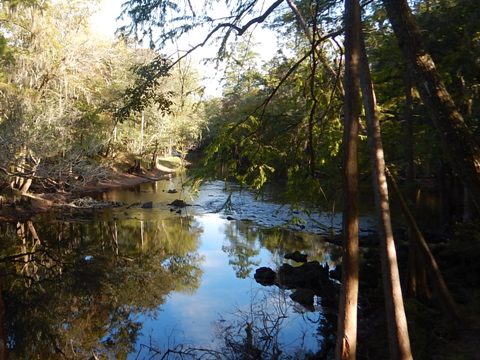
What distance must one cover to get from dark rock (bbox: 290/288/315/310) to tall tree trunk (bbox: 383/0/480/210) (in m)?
7.08

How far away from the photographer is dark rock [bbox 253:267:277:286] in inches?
488

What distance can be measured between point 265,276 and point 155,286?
3192 mm

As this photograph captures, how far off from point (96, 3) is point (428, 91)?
22.5 metres

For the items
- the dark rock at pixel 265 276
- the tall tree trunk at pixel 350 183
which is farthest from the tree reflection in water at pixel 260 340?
the tall tree trunk at pixel 350 183

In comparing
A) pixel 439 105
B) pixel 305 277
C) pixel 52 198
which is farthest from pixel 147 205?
pixel 439 105

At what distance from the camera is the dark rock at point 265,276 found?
488 inches

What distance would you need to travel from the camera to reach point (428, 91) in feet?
13.6

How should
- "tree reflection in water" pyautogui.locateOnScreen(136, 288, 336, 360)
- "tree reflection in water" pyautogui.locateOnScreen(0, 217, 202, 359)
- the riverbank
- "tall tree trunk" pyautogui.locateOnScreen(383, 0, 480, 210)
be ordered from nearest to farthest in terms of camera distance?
"tall tree trunk" pyautogui.locateOnScreen(383, 0, 480, 210) → "tree reflection in water" pyautogui.locateOnScreen(136, 288, 336, 360) → "tree reflection in water" pyautogui.locateOnScreen(0, 217, 202, 359) → the riverbank

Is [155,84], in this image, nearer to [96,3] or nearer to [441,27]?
[441,27]

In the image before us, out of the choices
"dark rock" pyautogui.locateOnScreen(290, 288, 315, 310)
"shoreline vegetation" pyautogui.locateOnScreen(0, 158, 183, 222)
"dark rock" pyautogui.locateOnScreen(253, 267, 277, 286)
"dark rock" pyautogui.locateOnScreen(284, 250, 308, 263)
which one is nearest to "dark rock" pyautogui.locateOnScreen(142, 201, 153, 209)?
"shoreline vegetation" pyautogui.locateOnScreen(0, 158, 183, 222)

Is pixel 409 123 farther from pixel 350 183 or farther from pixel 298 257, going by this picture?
pixel 298 257

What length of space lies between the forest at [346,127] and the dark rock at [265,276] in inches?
98.8

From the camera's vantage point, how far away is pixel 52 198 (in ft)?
74.4

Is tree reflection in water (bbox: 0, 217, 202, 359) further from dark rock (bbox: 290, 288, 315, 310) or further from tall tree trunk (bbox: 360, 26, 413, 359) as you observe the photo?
tall tree trunk (bbox: 360, 26, 413, 359)
